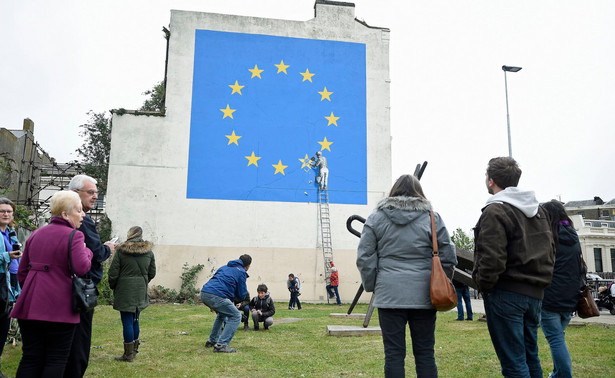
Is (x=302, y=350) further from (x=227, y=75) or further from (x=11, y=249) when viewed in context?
(x=227, y=75)

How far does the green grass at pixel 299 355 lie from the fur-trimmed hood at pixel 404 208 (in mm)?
2429

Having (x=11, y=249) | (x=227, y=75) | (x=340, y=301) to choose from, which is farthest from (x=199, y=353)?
(x=227, y=75)

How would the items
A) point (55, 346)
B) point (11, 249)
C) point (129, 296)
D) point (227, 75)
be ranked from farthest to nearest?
1. point (227, 75)
2. point (129, 296)
3. point (11, 249)
4. point (55, 346)

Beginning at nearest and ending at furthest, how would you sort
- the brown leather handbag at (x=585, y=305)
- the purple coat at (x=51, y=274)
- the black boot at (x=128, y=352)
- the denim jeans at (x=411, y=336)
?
the purple coat at (x=51, y=274), the denim jeans at (x=411, y=336), the brown leather handbag at (x=585, y=305), the black boot at (x=128, y=352)

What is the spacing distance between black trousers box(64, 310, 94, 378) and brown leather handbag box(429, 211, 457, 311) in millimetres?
2859

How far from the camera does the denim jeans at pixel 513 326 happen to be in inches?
135

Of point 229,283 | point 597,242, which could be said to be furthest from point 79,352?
point 597,242

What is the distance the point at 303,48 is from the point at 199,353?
18.4 m

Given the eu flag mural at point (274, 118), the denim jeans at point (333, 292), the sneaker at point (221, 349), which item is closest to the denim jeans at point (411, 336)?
the sneaker at point (221, 349)

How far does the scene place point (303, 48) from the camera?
22875 millimetres

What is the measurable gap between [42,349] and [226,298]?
387 cm

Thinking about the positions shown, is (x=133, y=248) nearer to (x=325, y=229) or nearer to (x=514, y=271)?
(x=514, y=271)

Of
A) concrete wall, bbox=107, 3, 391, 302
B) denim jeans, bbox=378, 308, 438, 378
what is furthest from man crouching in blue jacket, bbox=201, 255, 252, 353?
concrete wall, bbox=107, 3, 391, 302

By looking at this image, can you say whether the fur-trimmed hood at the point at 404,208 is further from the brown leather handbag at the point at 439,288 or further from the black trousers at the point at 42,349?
the black trousers at the point at 42,349
